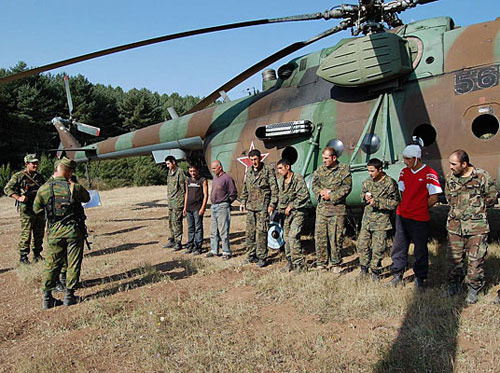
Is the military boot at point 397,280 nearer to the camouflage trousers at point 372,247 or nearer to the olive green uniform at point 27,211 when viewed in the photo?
the camouflage trousers at point 372,247

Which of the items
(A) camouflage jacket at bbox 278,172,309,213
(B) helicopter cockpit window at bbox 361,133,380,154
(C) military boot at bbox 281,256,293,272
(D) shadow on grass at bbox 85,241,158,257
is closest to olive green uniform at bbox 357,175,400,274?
(A) camouflage jacket at bbox 278,172,309,213

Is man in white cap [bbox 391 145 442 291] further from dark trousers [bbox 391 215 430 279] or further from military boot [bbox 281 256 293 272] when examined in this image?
military boot [bbox 281 256 293 272]

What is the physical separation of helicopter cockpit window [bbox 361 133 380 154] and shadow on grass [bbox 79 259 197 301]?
3.61 metres

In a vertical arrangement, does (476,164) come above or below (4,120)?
below

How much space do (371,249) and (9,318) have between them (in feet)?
15.7

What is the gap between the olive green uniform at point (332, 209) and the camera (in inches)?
210

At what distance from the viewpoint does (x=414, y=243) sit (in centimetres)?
458

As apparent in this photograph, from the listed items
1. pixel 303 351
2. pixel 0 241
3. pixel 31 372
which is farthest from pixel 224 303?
pixel 0 241

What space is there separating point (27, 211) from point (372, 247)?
20.0 ft

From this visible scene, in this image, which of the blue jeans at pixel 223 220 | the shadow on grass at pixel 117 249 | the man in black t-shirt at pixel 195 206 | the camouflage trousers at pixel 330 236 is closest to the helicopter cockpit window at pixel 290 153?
the blue jeans at pixel 223 220

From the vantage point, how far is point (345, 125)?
6688 millimetres

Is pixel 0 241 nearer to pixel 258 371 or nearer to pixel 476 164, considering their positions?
pixel 258 371

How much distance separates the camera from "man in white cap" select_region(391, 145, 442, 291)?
14.7 ft

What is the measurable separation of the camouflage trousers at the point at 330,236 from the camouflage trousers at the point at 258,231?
97cm
